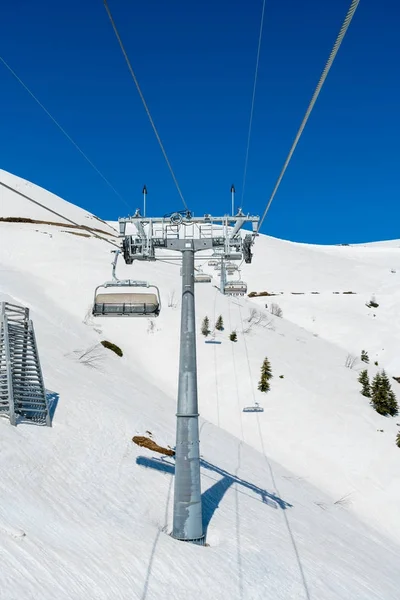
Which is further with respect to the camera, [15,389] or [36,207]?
[36,207]

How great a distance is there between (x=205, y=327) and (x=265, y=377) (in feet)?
33.2

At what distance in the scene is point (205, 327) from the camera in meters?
41.8

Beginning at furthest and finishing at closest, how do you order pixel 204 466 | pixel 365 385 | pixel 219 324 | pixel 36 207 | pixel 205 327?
1. pixel 36 207
2. pixel 219 324
3. pixel 205 327
4. pixel 365 385
5. pixel 204 466

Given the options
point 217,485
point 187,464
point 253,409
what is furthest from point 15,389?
point 253,409

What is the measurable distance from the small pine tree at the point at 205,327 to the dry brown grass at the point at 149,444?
2112cm

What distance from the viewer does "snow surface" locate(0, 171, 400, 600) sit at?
33.1 feet

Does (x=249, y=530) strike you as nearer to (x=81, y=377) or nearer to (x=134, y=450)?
(x=134, y=450)

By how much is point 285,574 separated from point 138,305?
28.1ft

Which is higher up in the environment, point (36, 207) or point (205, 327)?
point (36, 207)

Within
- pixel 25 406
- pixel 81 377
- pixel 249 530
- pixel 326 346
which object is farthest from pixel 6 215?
pixel 249 530

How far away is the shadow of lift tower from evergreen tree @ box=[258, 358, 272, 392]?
63.8 feet

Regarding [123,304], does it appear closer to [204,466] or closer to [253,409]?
[204,466]

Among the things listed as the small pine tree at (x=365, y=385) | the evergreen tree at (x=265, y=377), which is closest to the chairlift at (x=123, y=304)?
the evergreen tree at (x=265, y=377)

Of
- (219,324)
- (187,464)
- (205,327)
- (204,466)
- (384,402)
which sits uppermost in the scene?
(219,324)
